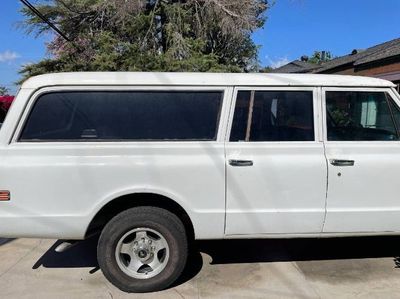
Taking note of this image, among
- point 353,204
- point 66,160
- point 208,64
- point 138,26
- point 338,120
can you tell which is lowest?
point 353,204

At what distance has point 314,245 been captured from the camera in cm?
A: 549

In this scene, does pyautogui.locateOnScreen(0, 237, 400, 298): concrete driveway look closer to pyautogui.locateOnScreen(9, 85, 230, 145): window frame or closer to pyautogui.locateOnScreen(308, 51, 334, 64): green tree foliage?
pyautogui.locateOnScreen(9, 85, 230, 145): window frame

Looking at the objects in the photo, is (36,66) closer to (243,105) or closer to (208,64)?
(208,64)

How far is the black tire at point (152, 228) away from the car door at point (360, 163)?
1376 mm

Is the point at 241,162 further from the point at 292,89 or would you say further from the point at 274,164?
the point at 292,89

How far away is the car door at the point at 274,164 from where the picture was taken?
4.10m

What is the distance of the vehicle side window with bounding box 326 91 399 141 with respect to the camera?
4.32m

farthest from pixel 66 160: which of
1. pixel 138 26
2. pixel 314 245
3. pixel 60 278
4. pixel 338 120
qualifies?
pixel 138 26

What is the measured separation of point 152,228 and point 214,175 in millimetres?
722

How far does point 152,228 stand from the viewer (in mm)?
4078

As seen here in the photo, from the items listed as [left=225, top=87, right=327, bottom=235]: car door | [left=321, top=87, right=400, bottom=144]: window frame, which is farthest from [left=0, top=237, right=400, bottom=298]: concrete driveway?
[left=321, top=87, right=400, bottom=144]: window frame

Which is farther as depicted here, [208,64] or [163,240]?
[208,64]

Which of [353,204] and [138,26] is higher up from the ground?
[138,26]

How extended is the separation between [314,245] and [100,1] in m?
11.3
